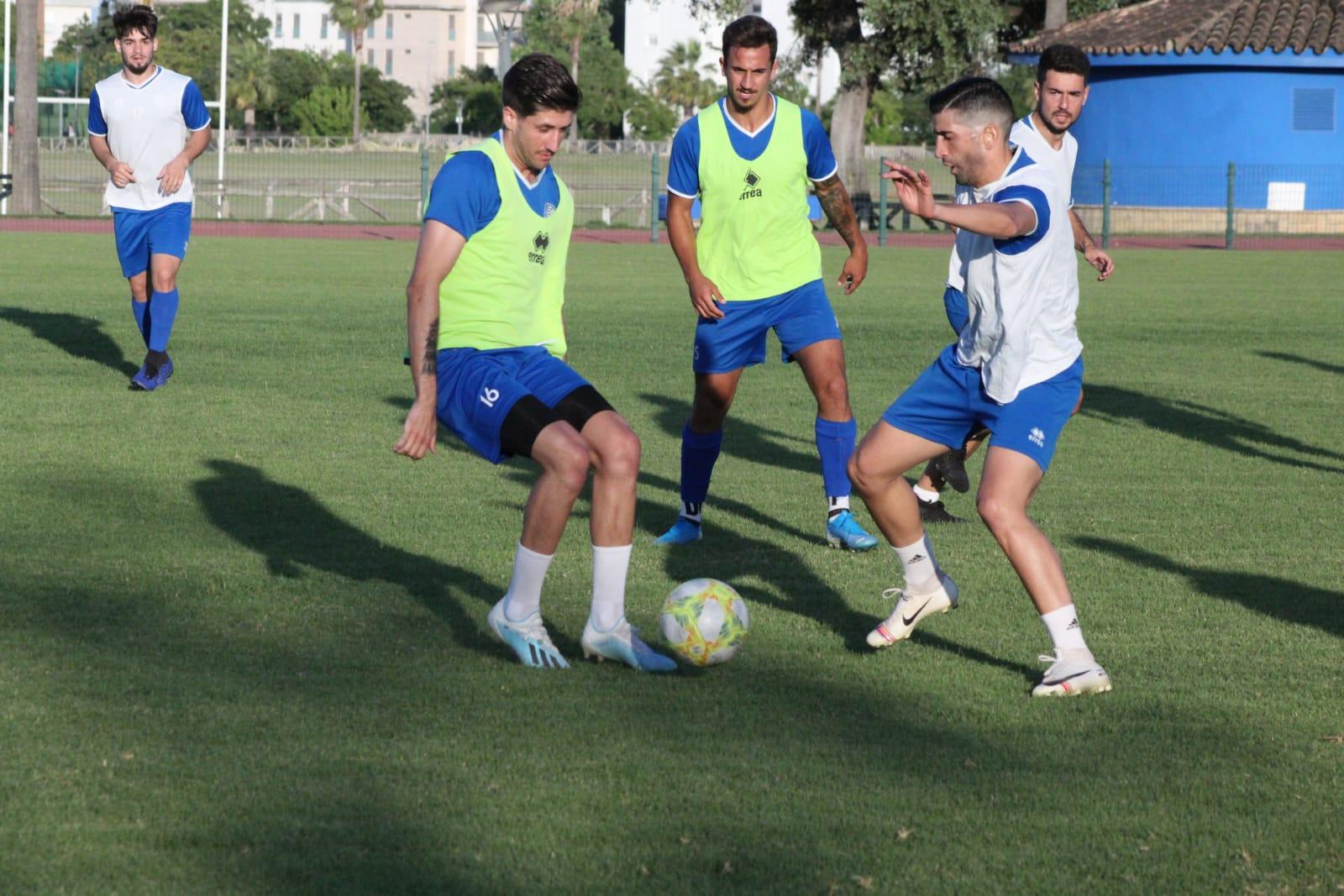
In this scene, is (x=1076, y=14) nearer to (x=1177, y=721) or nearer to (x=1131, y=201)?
Result: (x=1131, y=201)

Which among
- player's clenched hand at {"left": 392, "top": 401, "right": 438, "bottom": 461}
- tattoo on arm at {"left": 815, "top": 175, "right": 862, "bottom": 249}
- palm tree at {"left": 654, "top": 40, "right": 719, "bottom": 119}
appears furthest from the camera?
palm tree at {"left": 654, "top": 40, "right": 719, "bottom": 119}

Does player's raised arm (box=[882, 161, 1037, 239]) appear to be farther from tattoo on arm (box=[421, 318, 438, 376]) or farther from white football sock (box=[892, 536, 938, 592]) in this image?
tattoo on arm (box=[421, 318, 438, 376])

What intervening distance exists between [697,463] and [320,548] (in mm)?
1650

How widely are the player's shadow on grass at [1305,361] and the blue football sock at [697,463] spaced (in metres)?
7.76

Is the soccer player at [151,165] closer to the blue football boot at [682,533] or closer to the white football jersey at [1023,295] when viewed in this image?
the blue football boot at [682,533]

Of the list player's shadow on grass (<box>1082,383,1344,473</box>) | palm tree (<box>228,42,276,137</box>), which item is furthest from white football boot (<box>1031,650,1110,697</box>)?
palm tree (<box>228,42,276,137</box>)

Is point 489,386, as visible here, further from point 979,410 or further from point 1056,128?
point 1056,128

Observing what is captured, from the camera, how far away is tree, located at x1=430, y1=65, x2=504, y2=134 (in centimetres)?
11100

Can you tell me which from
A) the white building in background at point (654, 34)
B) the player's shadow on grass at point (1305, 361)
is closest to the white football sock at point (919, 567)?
the player's shadow on grass at point (1305, 361)

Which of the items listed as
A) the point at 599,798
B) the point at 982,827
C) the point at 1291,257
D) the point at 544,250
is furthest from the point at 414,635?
the point at 1291,257

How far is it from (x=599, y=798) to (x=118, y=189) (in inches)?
327

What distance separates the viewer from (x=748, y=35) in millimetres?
7043

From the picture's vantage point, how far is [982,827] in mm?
4031

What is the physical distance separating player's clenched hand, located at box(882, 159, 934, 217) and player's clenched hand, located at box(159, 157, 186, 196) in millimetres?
7223
